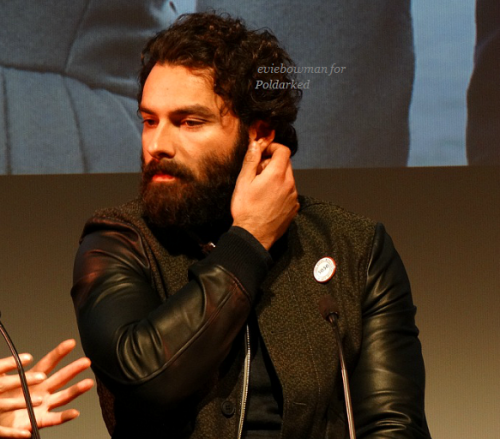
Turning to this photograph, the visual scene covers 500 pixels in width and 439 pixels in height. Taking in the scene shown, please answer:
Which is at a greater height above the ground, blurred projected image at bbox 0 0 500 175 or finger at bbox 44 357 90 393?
blurred projected image at bbox 0 0 500 175

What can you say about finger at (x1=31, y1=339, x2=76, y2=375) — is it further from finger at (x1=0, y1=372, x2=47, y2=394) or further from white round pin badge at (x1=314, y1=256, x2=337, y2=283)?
white round pin badge at (x1=314, y1=256, x2=337, y2=283)

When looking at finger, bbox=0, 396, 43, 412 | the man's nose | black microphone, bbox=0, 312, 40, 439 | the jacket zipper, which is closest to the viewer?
black microphone, bbox=0, 312, 40, 439

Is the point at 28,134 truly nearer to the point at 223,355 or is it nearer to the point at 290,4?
the point at 290,4

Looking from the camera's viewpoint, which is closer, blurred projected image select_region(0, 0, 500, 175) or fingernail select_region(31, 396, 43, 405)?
fingernail select_region(31, 396, 43, 405)

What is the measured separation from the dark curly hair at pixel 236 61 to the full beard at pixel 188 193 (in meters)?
0.15

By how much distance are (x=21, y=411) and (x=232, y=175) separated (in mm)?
695

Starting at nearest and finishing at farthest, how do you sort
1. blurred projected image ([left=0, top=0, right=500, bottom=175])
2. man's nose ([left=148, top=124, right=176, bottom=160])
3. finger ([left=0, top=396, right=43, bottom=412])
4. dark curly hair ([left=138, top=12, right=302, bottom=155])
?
finger ([left=0, top=396, right=43, bottom=412])
man's nose ([left=148, top=124, right=176, bottom=160])
dark curly hair ([left=138, top=12, right=302, bottom=155])
blurred projected image ([left=0, top=0, right=500, bottom=175])

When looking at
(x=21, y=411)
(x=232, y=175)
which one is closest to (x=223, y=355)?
(x=21, y=411)

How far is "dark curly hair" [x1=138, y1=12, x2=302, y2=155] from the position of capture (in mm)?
1780

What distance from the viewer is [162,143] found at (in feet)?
5.48

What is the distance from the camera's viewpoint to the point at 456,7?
2637 mm

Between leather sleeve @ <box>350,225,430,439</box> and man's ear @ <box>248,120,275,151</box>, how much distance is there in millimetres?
376

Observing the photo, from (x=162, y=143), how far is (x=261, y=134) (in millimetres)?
334

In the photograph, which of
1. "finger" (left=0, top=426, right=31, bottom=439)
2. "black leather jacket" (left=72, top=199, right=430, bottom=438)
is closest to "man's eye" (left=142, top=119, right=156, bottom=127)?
"black leather jacket" (left=72, top=199, right=430, bottom=438)
